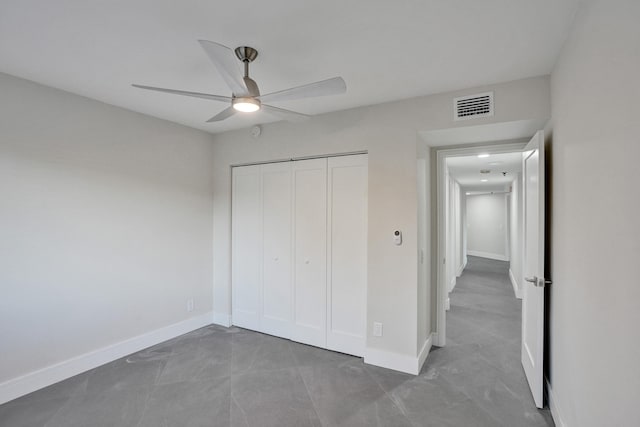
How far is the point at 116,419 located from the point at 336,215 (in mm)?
2430

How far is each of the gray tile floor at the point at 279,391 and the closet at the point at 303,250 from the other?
0.97 ft

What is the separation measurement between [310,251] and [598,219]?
248 centimetres

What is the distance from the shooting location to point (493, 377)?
267cm

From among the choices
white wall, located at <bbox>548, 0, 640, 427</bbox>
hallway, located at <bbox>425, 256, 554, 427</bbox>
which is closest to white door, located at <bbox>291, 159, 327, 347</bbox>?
hallway, located at <bbox>425, 256, 554, 427</bbox>

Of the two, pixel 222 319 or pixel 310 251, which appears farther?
pixel 222 319

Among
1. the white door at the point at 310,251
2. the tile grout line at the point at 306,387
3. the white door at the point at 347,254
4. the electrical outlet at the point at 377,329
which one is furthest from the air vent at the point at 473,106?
the tile grout line at the point at 306,387

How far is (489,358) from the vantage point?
119 inches

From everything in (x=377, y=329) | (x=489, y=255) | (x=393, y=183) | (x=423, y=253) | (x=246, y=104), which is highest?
(x=246, y=104)

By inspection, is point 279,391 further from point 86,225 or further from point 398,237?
point 86,225

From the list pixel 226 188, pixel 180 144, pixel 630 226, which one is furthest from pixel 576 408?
pixel 180 144

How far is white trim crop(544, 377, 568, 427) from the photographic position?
1.94m

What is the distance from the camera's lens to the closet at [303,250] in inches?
124

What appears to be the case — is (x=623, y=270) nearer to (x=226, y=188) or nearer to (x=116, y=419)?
(x=116, y=419)

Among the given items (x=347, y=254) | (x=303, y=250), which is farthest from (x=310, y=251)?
(x=347, y=254)
